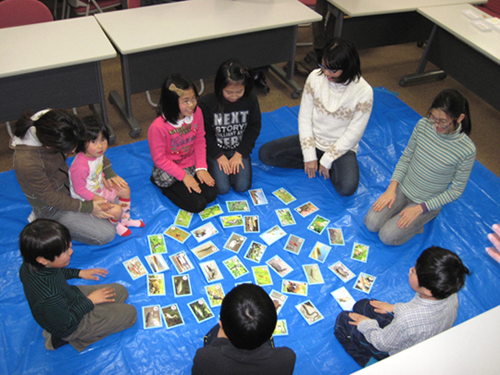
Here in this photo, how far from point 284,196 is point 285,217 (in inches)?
8.1

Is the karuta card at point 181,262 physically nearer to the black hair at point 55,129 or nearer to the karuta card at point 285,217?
the karuta card at point 285,217

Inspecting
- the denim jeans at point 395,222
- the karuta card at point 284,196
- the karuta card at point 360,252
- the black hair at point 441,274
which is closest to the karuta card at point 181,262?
the karuta card at point 284,196

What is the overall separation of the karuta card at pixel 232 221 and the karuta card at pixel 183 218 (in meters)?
0.22

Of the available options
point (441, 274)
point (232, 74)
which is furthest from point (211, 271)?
point (441, 274)

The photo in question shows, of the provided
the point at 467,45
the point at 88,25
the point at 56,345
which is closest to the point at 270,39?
the point at 88,25

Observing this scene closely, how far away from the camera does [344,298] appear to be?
7.72 feet

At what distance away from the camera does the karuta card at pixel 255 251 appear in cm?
252

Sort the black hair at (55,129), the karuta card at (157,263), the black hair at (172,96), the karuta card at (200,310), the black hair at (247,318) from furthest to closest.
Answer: the karuta card at (157,263), the black hair at (172,96), the karuta card at (200,310), the black hair at (55,129), the black hair at (247,318)

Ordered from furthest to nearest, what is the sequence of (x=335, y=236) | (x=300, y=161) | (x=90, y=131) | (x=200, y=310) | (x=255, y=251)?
1. (x=300, y=161)
2. (x=335, y=236)
3. (x=255, y=251)
4. (x=200, y=310)
5. (x=90, y=131)

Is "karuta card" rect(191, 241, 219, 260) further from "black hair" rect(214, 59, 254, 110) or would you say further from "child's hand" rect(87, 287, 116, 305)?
"black hair" rect(214, 59, 254, 110)

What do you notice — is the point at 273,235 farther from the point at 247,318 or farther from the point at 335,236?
the point at 247,318

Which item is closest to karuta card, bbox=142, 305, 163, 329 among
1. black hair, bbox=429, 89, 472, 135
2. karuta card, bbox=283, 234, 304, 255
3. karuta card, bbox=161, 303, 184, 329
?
karuta card, bbox=161, 303, 184, 329

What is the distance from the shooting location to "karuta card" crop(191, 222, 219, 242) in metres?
2.61

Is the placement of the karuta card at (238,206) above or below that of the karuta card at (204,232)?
above
